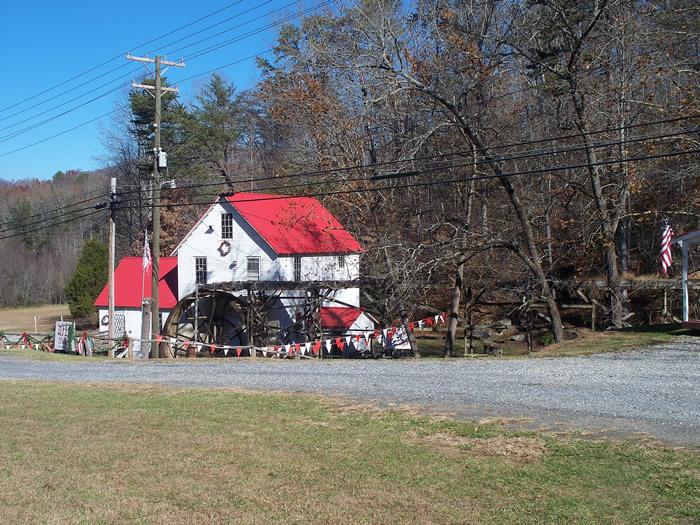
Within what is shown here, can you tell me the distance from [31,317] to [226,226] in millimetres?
39910

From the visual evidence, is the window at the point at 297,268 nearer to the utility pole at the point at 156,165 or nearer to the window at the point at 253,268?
the window at the point at 253,268

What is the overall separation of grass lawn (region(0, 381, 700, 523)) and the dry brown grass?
166ft

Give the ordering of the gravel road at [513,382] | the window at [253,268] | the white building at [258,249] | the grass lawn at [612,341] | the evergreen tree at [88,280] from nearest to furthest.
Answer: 1. the gravel road at [513,382]
2. the grass lawn at [612,341]
3. the white building at [258,249]
4. the window at [253,268]
5. the evergreen tree at [88,280]

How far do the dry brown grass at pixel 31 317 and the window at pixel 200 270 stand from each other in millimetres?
22299

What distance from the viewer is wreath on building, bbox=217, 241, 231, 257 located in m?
39.8

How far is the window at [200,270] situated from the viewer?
40.5 m

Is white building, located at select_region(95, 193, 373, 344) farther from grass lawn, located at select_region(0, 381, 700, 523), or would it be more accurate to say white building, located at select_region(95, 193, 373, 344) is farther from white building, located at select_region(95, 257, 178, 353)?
grass lawn, located at select_region(0, 381, 700, 523)

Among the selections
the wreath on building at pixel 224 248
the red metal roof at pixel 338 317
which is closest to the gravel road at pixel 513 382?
the red metal roof at pixel 338 317

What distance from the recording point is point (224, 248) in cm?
3997

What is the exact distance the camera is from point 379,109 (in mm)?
31797

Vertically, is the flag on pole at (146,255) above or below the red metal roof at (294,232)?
below

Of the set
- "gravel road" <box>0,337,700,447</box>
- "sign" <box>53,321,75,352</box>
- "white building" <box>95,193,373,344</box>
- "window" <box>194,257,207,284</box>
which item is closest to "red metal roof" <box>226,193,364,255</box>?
"white building" <box>95,193,373,344</box>

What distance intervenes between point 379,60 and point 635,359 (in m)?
12.7

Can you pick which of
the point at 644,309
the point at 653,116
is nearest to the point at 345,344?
the point at 644,309
